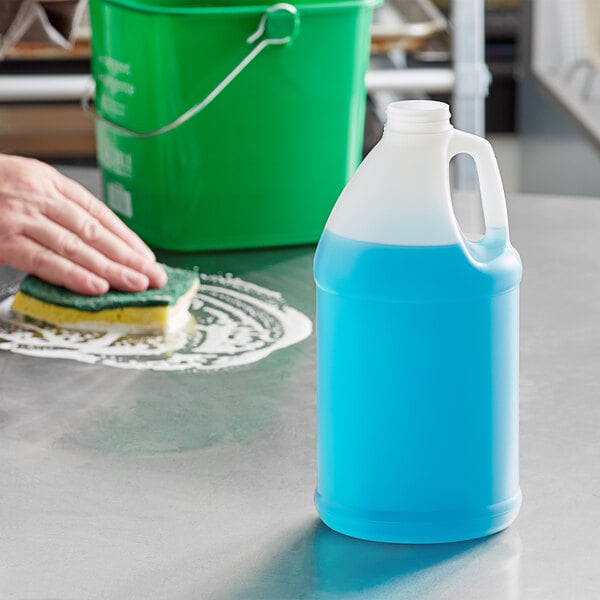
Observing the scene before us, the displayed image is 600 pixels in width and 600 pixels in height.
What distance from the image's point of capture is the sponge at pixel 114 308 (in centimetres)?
110

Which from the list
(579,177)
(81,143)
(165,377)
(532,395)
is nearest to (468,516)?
(532,395)

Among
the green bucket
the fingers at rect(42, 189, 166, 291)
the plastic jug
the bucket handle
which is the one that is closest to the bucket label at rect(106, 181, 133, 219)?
the green bucket

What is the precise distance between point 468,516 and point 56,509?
0.85ft

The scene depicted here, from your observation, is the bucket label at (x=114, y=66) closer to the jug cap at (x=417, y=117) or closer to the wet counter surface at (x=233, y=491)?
the wet counter surface at (x=233, y=491)

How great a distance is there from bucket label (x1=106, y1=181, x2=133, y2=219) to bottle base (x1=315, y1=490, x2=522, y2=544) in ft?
2.62

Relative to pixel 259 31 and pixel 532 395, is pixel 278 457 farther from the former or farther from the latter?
pixel 259 31

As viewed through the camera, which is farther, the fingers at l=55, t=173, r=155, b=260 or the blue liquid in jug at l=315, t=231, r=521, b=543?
the fingers at l=55, t=173, r=155, b=260

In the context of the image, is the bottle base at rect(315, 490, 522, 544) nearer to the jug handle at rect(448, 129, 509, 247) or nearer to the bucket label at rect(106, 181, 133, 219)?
the jug handle at rect(448, 129, 509, 247)

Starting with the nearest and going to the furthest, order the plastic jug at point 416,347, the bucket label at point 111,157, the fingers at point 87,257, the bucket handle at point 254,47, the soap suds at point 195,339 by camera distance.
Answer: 1. the plastic jug at point 416,347
2. the soap suds at point 195,339
3. the fingers at point 87,257
4. the bucket handle at point 254,47
5. the bucket label at point 111,157

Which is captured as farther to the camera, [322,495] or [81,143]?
[81,143]

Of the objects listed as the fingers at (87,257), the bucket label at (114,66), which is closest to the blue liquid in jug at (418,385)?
the fingers at (87,257)

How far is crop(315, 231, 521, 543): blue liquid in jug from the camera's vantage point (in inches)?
25.5

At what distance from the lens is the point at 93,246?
1.18 metres

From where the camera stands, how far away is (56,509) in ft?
2.49
